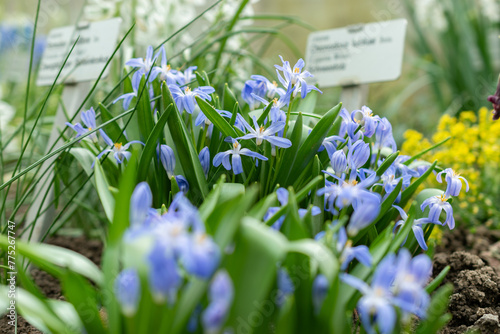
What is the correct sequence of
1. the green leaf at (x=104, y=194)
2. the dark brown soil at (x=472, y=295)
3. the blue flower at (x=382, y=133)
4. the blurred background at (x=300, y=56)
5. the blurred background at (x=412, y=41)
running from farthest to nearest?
1. the blurred background at (x=412, y=41)
2. the blurred background at (x=300, y=56)
3. the blue flower at (x=382, y=133)
4. the dark brown soil at (x=472, y=295)
5. the green leaf at (x=104, y=194)

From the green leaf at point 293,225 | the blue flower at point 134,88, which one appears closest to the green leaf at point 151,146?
the blue flower at point 134,88

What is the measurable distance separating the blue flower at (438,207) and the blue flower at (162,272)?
0.56 meters

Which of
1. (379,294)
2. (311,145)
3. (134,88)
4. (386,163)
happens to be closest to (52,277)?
(134,88)

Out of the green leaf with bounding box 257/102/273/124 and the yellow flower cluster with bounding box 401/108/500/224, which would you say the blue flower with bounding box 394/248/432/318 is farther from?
the yellow flower cluster with bounding box 401/108/500/224

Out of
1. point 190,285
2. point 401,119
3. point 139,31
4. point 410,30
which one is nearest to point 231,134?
point 190,285

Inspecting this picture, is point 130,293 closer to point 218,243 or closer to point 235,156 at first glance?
point 218,243

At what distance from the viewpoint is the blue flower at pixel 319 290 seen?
0.61m

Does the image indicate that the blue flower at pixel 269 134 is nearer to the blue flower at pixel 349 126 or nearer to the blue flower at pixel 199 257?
the blue flower at pixel 349 126

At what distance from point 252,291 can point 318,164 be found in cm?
40

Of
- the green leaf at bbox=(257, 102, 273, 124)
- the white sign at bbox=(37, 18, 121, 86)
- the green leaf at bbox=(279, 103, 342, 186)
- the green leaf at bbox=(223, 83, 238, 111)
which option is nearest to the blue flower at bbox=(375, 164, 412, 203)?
the green leaf at bbox=(279, 103, 342, 186)

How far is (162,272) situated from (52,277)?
1009 mm

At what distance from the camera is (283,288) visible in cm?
64

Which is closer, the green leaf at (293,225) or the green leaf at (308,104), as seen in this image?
the green leaf at (293,225)

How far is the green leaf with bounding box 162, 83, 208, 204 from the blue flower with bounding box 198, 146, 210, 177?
0.02m
